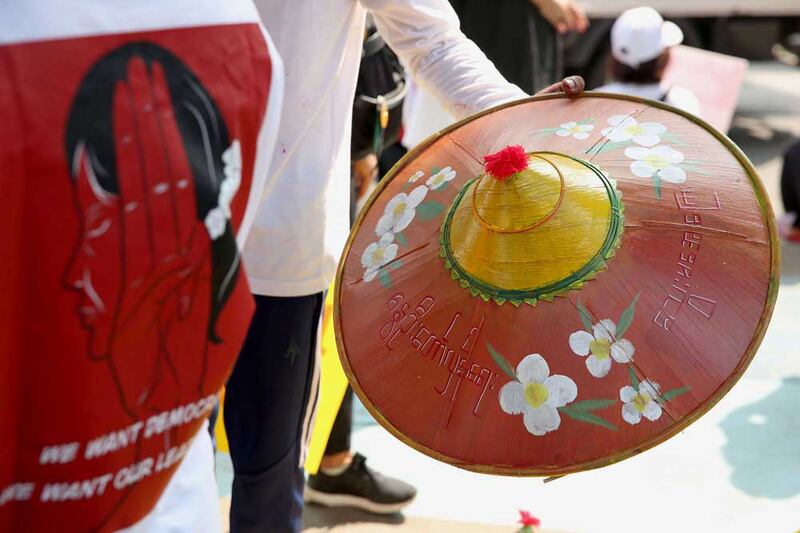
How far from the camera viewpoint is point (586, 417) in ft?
3.96

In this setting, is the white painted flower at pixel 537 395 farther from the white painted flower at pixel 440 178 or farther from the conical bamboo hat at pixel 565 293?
the white painted flower at pixel 440 178

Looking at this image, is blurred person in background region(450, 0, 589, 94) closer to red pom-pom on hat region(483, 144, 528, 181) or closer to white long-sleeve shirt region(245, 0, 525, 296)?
white long-sleeve shirt region(245, 0, 525, 296)

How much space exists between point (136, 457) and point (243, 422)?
88 cm

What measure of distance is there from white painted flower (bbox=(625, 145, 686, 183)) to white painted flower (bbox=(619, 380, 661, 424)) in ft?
0.99

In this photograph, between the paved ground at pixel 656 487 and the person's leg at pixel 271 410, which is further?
the paved ground at pixel 656 487

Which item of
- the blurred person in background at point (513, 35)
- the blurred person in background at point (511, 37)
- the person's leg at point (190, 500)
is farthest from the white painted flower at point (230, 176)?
the blurred person in background at point (513, 35)

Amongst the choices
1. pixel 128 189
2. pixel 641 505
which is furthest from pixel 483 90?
pixel 641 505

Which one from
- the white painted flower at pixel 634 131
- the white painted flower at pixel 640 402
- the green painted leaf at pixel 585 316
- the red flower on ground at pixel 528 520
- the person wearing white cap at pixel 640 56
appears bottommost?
the red flower on ground at pixel 528 520

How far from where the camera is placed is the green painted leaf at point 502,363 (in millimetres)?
1260

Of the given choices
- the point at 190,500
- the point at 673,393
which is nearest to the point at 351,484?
the point at 673,393

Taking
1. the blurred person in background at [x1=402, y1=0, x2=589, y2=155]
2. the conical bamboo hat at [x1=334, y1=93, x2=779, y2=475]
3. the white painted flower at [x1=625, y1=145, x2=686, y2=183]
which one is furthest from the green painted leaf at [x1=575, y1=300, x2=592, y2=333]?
the blurred person in background at [x1=402, y1=0, x2=589, y2=155]

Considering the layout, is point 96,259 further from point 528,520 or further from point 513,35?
point 513,35

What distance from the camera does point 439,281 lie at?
4.47 feet

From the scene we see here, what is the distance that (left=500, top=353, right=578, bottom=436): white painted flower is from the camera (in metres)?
1.22
